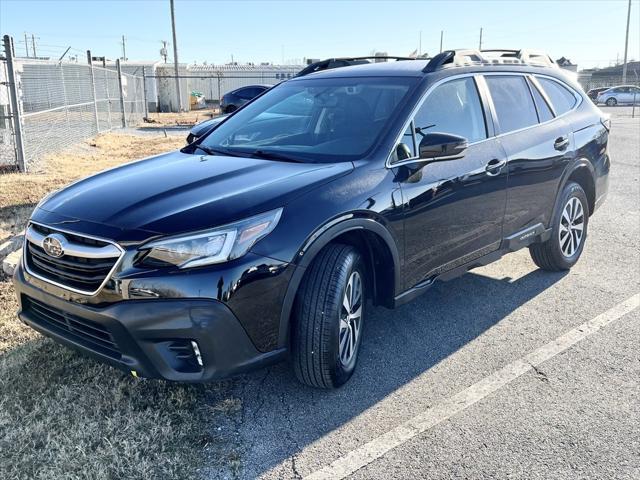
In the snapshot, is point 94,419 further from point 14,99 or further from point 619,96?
point 619,96

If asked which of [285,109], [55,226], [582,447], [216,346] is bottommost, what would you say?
[582,447]

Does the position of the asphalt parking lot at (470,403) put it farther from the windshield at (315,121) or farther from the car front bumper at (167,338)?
the windshield at (315,121)

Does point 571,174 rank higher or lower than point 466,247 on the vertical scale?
higher

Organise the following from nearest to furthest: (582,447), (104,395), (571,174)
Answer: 1. (582,447)
2. (104,395)
3. (571,174)

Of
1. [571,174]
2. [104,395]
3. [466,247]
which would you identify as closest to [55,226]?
[104,395]

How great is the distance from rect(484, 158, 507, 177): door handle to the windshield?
2.68 ft

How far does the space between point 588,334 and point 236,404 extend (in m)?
2.54

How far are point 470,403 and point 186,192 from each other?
1.93 metres

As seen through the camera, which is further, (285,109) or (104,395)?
(285,109)

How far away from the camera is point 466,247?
4137 mm

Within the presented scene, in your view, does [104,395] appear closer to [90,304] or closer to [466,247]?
[90,304]

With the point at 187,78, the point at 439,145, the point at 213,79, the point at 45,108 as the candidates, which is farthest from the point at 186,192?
the point at 213,79

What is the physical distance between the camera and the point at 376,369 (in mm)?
3682

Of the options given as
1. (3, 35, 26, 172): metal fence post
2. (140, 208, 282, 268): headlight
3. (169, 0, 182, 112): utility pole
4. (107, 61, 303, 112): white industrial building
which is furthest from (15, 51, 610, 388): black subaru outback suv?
(169, 0, 182, 112): utility pole
